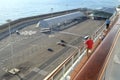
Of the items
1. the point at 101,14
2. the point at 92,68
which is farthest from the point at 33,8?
the point at 92,68

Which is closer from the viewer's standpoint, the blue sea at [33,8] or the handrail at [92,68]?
the handrail at [92,68]

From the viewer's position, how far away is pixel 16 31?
92.4 feet

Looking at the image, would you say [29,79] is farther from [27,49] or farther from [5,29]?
[5,29]

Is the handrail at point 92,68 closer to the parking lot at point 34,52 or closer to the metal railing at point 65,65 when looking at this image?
the metal railing at point 65,65

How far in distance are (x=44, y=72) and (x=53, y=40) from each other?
9.32 metres

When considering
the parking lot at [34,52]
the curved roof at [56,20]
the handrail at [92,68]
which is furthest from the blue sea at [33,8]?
the handrail at [92,68]

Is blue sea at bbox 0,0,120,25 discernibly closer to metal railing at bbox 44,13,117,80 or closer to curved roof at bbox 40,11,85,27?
curved roof at bbox 40,11,85,27

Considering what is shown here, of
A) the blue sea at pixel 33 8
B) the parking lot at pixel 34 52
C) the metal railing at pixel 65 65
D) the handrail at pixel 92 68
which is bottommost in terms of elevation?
the parking lot at pixel 34 52

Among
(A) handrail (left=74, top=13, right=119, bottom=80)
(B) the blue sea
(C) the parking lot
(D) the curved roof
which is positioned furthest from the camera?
(B) the blue sea

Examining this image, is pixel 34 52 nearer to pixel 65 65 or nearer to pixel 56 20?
pixel 65 65

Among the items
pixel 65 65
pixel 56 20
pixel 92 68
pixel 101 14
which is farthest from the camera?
pixel 101 14

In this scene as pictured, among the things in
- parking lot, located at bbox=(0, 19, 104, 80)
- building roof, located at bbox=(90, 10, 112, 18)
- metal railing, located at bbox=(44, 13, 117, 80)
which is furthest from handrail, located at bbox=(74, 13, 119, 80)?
building roof, located at bbox=(90, 10, 112, 18)

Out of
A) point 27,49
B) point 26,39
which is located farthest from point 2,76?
point 26,39

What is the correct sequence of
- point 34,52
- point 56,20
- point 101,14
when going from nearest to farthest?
point 34,52, point 56,20, point 101,14
